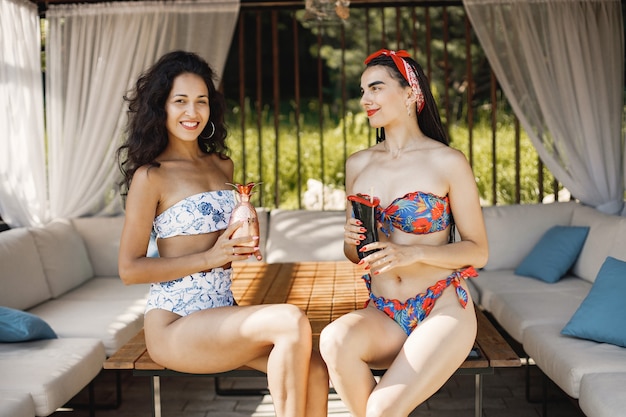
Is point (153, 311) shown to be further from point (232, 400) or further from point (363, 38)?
point (363, 38)

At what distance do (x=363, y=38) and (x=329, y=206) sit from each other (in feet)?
9.06

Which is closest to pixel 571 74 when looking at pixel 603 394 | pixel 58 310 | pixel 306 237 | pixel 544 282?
pixel 544 282

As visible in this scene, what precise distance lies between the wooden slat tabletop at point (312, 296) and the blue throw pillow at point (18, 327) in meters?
0.79

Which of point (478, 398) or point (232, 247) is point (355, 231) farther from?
point (478, 398)

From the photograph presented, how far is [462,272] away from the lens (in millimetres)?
2492

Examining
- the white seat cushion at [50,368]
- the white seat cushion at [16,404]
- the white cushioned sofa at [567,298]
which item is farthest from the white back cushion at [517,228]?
the white seat cushion at [16,404]

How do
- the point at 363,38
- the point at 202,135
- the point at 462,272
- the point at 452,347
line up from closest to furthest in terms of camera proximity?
the point at 452,347 < the point at 462,272 < the point at 202,135 < the point at 363,38

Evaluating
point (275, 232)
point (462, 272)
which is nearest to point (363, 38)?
point (275, 232)

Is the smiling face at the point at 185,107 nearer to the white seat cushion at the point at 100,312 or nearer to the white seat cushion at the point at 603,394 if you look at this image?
the white seat cushion at the point at 100,312

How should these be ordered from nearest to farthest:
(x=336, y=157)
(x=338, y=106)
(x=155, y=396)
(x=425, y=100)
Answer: (x=155, y=396), (x=425, y=100), (x=336, y=157), (x=338, y=106)

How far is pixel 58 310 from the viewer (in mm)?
4078

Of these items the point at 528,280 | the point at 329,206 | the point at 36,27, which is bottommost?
the point at 528,280

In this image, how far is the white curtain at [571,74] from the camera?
5.02 meters

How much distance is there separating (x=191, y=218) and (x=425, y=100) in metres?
0.91
